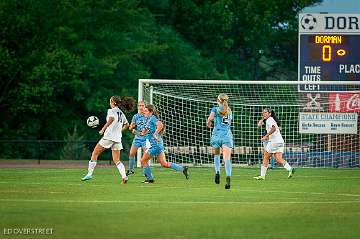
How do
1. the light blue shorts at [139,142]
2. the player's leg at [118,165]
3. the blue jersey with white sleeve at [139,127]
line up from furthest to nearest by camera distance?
the light blue shorts at [139,142] < the blue jersey with white sleeve at [139,127] < the player's leg at [118,165]

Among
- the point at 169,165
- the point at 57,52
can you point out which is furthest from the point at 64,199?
the point at 57,52

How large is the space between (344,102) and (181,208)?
22324 millimetres

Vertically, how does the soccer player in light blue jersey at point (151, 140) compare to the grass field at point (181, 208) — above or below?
above

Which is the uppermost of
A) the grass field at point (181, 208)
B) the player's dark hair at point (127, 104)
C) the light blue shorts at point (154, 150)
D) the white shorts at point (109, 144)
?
the player's dark hair at point (127, 104)

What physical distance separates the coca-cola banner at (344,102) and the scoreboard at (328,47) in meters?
1.91

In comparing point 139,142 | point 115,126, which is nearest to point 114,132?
point 115,126

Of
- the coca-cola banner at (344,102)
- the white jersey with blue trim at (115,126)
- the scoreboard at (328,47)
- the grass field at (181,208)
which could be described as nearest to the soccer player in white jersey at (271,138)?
the grass field at (181,208)

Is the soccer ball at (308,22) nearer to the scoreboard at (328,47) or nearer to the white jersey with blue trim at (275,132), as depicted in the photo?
the scoreboard at (328,47)

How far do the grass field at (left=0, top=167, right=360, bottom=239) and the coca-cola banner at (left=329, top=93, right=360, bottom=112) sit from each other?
481 inches

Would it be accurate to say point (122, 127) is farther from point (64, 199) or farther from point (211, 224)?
point (211, 224)

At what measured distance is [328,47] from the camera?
3716 centimetres

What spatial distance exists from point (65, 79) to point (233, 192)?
32.7 metres

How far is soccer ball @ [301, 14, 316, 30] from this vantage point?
3714 cm

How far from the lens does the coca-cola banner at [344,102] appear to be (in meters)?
39.2
